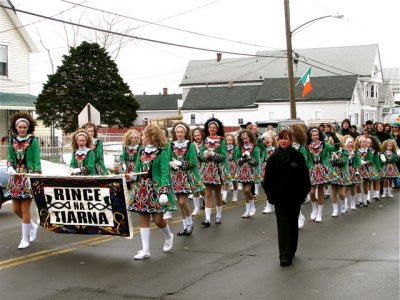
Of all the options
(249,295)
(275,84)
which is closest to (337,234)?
(249,295)

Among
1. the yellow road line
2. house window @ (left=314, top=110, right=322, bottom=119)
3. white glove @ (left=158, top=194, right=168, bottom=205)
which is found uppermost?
house window @ (left=314, top=110, right=322, bottom=119)

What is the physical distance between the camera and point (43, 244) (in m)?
10.0

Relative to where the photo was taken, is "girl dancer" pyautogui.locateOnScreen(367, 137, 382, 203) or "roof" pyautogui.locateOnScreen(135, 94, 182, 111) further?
"roof" pyautogui.locateOnScreen(135, 94, 182, 111)

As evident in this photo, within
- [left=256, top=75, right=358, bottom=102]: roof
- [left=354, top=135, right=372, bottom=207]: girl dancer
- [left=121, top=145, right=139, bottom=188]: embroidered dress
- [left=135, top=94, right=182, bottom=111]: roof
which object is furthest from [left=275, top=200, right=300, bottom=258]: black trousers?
[left=135, top=94, right=182, bottom=111]: roof

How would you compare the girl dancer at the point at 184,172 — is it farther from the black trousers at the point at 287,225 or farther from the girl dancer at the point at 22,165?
the black trousers at the point at 287,225

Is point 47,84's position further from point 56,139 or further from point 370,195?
point 370,195

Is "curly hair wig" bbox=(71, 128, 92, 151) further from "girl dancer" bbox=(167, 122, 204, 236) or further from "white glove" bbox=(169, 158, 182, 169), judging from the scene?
"white glove" bbox=(169, 158, 182, 169)

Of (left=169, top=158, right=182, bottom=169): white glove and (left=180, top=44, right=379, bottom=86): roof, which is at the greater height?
(left=180, top=44, right=379, bottom=86): roof

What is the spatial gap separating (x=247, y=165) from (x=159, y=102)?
2876 inches

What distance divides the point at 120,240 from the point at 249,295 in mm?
3977

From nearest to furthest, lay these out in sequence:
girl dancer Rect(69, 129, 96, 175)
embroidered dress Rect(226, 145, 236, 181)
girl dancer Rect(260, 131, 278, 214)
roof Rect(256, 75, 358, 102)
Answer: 1. girl dancer Rect(69, 129, 96, 175)
2. girl dancer Rect(260, 131, 278, 214)
3. embroidered dress Rect(226, 145, 236, 181)
4. roof Rect(256, 75, 358, 102)

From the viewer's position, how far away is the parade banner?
28.5 feet

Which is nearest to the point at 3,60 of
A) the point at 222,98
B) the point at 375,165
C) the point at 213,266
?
the point at 375,165

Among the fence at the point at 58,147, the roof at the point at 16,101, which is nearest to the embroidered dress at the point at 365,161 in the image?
the fence at the point at 58,147
